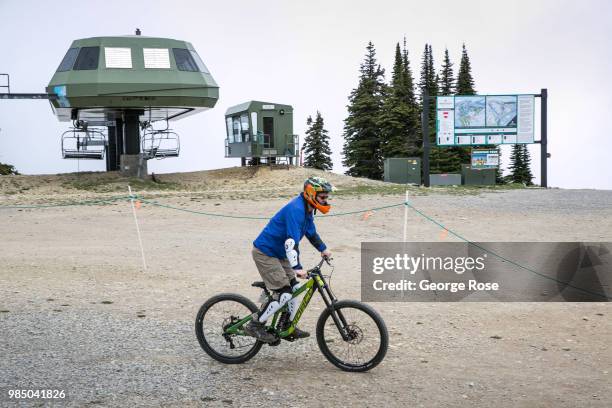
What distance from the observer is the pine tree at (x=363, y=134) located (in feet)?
189

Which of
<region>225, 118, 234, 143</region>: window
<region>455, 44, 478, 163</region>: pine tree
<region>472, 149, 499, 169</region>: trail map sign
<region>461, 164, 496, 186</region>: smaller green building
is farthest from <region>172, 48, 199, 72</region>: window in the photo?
<region>455, 44, 478, 163</region>: pine tree

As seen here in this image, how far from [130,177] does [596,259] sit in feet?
83.7

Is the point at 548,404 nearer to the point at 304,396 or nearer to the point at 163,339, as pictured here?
the point at 304,396

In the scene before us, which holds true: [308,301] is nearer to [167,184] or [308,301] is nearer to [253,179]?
[167,184]

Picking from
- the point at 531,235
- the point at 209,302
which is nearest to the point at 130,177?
the point at 531,235

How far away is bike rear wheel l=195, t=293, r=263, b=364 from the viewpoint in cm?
658

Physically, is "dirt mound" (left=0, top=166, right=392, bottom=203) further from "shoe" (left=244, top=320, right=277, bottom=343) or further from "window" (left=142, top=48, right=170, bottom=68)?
"shoe" (left=244, top=320, right=277, bottom=343)

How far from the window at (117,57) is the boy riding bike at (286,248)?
27936 millimetres

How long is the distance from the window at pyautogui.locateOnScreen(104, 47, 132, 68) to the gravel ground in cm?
1754

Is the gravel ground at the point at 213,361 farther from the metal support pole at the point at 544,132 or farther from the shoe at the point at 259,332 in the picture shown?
the metal support pole at the point at 544,132

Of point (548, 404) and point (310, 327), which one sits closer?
point (548, 404)

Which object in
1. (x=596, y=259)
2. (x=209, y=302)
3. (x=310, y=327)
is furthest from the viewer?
(x=596, y=259)

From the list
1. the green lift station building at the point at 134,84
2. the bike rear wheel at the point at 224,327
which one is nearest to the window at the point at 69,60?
the green lift station building at the point at 134,84

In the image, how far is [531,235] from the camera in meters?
17.2
